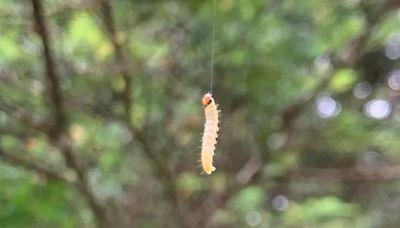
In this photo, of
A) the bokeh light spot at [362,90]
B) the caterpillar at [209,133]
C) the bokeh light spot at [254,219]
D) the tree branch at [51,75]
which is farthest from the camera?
the bokeh light spot at [254,219]

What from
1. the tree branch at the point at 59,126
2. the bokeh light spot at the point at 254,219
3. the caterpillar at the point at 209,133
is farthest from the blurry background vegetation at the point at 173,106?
the caterpillar at the point at 209,133

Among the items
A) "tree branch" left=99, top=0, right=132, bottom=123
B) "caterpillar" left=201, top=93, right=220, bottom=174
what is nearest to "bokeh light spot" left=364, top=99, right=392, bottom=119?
"tree branch" left=99, top=0, right=132, bottom=123

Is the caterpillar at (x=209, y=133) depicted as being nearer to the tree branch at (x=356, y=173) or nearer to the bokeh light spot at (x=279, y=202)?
the tree branch at (x=356, y=173)

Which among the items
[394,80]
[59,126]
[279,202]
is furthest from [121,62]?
[394,80]

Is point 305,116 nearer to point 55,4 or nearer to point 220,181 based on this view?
point 220,181

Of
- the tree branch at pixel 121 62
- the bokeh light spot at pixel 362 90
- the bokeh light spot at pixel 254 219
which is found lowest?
the tree branch at pixel 121 62

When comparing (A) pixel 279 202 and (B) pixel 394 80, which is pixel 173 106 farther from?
(B) pixel 394 80

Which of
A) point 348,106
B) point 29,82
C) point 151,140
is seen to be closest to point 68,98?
point 29,82

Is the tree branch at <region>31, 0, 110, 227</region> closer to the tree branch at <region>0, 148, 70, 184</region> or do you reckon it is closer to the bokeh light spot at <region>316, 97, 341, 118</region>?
the tree branch at <region>0, 148, 70, 184</region>

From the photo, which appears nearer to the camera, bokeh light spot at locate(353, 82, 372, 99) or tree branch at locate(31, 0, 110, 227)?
tree branch at locate(31, 0, 110, 227)
